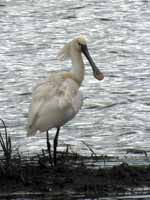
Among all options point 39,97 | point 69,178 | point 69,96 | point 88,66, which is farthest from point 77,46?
point 88,66

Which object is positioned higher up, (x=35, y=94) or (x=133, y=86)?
(x=35, y=94)

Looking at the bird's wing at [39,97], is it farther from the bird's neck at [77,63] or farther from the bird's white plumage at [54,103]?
the bird's neck at [77,63]

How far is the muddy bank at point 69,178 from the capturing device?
9844mm

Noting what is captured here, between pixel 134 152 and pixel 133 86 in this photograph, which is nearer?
pixel 134 152

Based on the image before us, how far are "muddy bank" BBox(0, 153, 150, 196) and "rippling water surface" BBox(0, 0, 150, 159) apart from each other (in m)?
1.89

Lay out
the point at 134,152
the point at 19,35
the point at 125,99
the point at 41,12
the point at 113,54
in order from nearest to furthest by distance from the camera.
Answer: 1. the point at 134,152
2. the point at 125,99
3. the point at 113,54
4. the point at 19,35
5. the point at 41,12

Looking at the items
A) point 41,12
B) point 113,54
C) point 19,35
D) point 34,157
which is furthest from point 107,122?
point 41,12

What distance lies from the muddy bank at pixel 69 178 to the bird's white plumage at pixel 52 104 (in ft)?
1.55

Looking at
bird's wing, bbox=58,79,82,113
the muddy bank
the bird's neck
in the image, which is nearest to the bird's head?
the bird's neck

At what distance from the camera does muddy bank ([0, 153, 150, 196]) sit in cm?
984

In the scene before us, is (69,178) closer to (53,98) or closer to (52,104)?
(52,104)

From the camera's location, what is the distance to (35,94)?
37.0ft

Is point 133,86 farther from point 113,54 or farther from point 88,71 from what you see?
point 113,54

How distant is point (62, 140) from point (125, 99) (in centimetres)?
351
